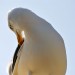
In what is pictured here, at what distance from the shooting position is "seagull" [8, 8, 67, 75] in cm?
471

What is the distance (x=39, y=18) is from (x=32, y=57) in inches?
15.7

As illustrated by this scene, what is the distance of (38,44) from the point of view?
4.71 meters

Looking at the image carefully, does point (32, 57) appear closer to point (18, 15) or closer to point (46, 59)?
point (46, 59)

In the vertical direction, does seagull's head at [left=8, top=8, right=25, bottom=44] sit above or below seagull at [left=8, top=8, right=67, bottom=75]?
above

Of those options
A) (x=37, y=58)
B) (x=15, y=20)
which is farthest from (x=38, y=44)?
(x=15, y=20)

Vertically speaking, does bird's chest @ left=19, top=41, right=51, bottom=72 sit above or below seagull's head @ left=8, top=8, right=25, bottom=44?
below

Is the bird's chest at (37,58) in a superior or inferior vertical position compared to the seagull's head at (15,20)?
inferior

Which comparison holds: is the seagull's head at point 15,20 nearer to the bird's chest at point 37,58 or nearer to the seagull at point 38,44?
the seagull at point 38,44

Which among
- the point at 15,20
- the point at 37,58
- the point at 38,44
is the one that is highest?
the point at 15,20

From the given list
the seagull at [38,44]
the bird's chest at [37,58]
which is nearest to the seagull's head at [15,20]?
the seagull at [38,44]

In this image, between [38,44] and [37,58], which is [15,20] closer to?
[38,44]

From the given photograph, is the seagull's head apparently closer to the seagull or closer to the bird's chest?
the seagull

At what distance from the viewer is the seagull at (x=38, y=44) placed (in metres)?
4.71

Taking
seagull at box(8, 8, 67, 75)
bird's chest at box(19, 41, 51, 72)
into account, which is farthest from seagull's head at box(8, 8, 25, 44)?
bird's chest at box(19, 41, 51, 72)
